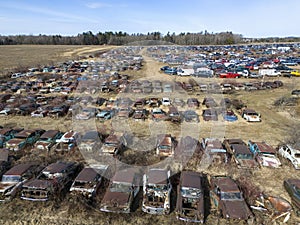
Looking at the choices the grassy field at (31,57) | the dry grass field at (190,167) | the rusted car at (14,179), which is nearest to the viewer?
the dry grass field at (190,167)

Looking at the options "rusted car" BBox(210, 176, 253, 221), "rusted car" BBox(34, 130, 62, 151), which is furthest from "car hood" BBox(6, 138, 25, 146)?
"rusted car" BBox(210, 176, 253, 221)

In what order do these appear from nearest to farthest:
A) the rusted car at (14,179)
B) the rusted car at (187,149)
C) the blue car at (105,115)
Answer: the rusted car at (14,179) < the rusted car at (187,149) < the blue car at (105,115)

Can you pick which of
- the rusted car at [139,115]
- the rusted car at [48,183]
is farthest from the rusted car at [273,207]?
the rusted car at [139,115]

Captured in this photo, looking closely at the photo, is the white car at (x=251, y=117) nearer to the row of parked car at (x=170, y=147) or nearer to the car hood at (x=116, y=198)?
the row of parked car at (x=170, y=147)

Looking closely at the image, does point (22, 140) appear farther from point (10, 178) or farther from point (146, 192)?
point (146, 192)

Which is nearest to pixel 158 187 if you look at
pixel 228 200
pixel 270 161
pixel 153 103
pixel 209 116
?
pixel 228 200

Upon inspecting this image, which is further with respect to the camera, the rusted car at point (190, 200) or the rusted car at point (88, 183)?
the rusted car at point (88, 183)
